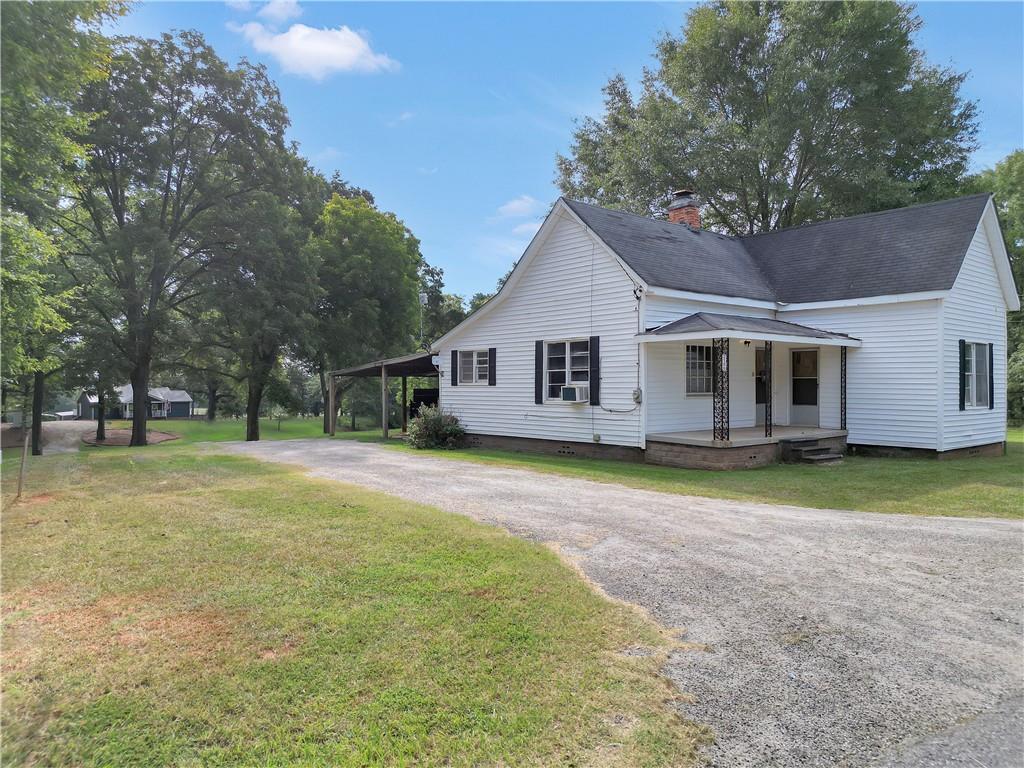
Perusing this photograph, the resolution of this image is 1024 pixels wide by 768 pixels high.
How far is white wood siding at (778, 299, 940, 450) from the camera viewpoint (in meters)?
12.3

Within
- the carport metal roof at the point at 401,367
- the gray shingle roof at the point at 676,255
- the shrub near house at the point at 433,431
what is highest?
the gray shingle roof at the point at 676,255

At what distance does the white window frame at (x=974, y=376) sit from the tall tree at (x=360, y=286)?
79.2 ft

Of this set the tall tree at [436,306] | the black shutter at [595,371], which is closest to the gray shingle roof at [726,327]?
the black shutter at [595,371]

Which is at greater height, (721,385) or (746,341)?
(746,341)

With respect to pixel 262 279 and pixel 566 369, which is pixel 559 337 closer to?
pixel 566 369

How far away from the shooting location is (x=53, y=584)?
13.6ft

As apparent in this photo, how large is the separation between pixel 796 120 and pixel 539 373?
1604 centimetres

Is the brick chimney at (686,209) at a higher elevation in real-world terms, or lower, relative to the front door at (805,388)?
higher

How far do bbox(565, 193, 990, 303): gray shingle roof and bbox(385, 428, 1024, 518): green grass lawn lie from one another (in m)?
4.03

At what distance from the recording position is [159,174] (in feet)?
77.5

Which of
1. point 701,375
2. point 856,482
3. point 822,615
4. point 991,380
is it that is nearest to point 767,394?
point 701,375

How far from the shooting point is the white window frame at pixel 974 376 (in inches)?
518

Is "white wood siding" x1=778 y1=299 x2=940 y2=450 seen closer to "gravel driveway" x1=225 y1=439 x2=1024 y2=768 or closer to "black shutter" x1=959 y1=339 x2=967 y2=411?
"black shutter" x1=959 y1=339 x2=967 y2=411

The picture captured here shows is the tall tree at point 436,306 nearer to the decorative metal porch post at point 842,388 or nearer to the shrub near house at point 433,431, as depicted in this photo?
the shrub near house at point 433,431
